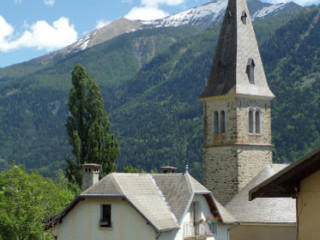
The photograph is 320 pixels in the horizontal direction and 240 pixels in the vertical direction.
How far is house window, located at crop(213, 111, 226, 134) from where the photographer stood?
4428 cm

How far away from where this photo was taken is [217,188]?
145 feet

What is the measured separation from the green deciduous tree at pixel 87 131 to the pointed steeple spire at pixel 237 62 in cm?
1109

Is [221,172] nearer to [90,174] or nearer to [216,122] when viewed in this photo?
[216,122]

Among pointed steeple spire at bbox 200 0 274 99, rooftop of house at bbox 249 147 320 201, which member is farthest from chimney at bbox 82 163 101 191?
rooftop of house at bbox 249 147 320 201

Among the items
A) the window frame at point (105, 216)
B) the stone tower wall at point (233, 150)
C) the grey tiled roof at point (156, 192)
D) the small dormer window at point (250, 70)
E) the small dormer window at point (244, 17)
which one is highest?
the small dormer window at point (244, 17)

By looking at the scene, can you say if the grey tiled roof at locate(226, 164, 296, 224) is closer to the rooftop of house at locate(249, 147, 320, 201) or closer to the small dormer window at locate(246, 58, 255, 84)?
the small dormer window at locate(246, 58, 255, 84)

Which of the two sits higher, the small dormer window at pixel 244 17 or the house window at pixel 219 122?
the small dormer window at pixel 244 17

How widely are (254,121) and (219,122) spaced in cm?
215

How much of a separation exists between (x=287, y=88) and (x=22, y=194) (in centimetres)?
17277

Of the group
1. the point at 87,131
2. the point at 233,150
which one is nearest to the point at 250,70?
the point at 233,150

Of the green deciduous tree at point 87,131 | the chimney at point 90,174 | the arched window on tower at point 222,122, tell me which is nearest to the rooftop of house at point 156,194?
the chimney at point 90,174

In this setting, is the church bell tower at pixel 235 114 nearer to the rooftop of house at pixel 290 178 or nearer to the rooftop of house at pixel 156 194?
the rooftop of house at pixel 156 194

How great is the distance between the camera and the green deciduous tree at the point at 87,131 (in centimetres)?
5278

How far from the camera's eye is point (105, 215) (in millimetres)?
33906
